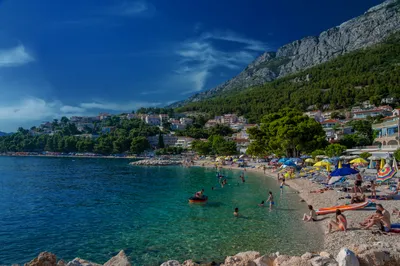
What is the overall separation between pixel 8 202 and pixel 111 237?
52.5 ft

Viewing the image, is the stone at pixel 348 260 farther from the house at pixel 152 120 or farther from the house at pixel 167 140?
the house at pixel 152 120

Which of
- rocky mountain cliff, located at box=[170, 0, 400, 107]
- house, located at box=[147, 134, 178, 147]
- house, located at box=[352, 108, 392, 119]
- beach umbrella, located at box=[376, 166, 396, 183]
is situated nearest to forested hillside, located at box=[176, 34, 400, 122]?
house, located at box=[352, 108, 392, 119]

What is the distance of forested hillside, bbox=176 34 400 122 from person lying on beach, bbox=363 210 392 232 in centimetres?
10285

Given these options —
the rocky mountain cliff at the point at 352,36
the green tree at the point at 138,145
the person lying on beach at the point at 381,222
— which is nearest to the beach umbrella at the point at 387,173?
the person lying on beach at the point at 381,222

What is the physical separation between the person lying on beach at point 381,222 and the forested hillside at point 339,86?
337 feet

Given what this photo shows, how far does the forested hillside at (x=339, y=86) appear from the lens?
351 feet

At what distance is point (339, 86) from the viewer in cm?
11919

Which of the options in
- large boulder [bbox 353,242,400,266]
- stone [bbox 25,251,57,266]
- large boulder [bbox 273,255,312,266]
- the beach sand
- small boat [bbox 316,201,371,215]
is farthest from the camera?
small boat [bbox 316,201,371,215]

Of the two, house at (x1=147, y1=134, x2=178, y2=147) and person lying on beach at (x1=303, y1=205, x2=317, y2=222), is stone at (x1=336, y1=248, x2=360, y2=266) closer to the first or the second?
person lying on beach at (x1=303, y1=205, x2=317, y2=222)

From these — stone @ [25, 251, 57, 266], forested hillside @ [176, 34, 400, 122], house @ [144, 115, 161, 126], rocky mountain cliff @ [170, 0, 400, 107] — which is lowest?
stone @ [25, 251, 57, 266]

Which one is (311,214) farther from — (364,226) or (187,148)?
(187,148)

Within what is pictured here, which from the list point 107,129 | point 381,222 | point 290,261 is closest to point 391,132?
point 381,222

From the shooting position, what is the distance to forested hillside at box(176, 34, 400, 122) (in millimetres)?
107019

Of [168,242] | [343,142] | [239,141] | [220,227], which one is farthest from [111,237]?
[239,141]
